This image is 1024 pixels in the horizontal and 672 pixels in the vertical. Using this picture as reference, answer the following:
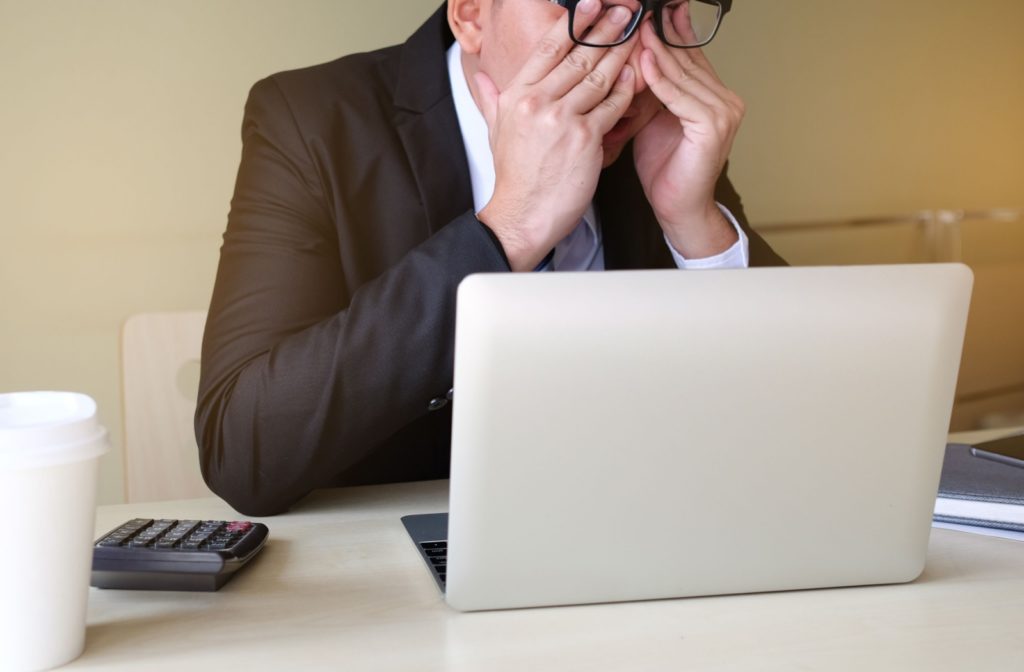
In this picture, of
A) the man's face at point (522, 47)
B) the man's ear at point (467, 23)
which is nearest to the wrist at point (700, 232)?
the man's face at point (522, 47)

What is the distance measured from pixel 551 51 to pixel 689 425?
64 cm

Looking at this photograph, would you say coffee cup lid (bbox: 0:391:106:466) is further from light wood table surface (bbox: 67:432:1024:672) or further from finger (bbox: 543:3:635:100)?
finger (bbox: 543:3:635:100)

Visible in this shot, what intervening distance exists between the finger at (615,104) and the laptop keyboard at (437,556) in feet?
1.75

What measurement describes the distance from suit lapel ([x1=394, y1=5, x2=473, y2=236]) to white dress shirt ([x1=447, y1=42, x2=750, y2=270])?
0.8 inches

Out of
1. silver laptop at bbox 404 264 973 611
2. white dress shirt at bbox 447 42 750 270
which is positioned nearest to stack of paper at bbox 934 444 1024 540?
silver laptop at bbox 404 264 973 611

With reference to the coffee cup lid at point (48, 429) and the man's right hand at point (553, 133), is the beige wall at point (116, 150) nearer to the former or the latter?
the man's right hand at point (553, 133)

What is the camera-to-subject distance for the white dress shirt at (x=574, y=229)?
139cm

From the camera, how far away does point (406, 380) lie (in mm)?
1047

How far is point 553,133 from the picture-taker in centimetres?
117

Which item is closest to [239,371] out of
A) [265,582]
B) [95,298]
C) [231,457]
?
[231,457]

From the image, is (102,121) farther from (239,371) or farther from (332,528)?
(332,528)

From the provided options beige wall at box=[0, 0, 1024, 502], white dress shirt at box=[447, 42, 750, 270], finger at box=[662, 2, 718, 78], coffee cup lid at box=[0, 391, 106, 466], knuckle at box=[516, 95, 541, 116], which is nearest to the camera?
coffee cup lid at box=[0, 391, 106, 466]

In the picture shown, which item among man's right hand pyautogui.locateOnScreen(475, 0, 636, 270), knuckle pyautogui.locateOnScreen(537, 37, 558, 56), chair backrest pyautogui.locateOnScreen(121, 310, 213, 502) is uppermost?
knuckle pyautogui.locateOnScreen(537, 37, 558, 56)

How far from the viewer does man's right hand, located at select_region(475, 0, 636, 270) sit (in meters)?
1.14
